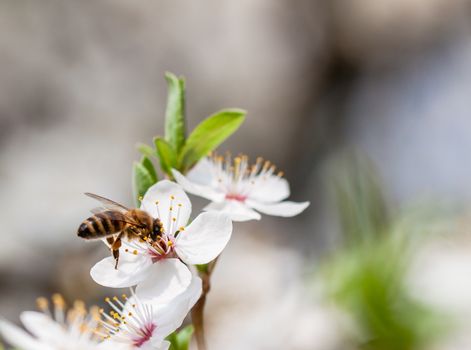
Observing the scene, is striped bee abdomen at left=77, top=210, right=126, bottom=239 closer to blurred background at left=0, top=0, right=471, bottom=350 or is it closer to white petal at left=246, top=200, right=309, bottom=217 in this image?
white petal at left=246, top=200, right=309, bottom=217

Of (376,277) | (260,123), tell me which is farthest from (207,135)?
(260,123)

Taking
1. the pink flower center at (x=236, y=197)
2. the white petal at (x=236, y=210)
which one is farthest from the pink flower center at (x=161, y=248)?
the pink flower center at (x=236, y=197)

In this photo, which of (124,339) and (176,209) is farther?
(176,209)

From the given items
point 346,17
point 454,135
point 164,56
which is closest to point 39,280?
point 164,56

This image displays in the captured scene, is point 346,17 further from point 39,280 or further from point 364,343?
point 364,343

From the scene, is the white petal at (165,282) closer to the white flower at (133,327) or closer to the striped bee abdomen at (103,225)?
the white flower at (133,327)

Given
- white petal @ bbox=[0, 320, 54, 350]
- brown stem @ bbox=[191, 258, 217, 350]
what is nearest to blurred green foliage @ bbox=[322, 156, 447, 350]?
brown stem @ bbox=[191, 258, 217, 350]

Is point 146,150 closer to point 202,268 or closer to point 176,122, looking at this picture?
point 176,122
